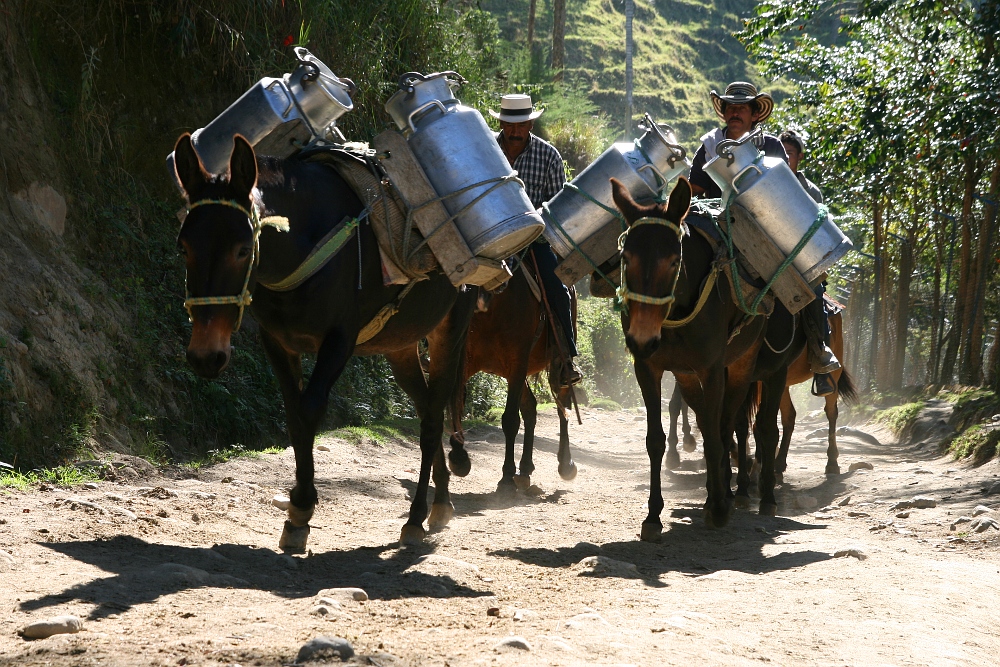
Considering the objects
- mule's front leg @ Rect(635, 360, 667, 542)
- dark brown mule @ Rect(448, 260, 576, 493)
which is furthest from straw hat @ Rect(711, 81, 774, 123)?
mule's front leg @ Rect(635, 360, 667, 542)

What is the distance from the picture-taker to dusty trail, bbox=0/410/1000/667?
3383 millimetres

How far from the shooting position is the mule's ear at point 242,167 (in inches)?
166

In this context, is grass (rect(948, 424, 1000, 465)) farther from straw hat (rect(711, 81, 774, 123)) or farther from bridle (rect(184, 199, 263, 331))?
bridle (rect(184, 199, 263, 331))

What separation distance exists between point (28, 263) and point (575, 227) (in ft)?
12.3

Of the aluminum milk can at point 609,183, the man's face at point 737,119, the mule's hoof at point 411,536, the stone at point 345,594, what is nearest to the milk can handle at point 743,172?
the aluminum milk can at point 609,183

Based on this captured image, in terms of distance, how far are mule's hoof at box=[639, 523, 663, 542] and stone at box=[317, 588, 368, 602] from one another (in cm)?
257

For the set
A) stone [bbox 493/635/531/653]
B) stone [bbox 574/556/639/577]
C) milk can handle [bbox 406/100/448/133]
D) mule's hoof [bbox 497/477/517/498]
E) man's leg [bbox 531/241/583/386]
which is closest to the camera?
stone [bbox 493/635/531/653]

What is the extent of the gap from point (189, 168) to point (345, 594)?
6.31 ft

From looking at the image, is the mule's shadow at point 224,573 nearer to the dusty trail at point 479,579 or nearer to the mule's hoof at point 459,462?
the dusty trail at point 479,579

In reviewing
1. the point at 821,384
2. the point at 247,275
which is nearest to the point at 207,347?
the point at 247,275

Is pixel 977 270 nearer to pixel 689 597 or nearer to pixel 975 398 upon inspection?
pixel 975 398

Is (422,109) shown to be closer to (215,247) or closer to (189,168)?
(189,168)

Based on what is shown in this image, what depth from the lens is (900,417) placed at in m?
15.6

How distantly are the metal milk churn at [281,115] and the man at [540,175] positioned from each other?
2968 millimetres
